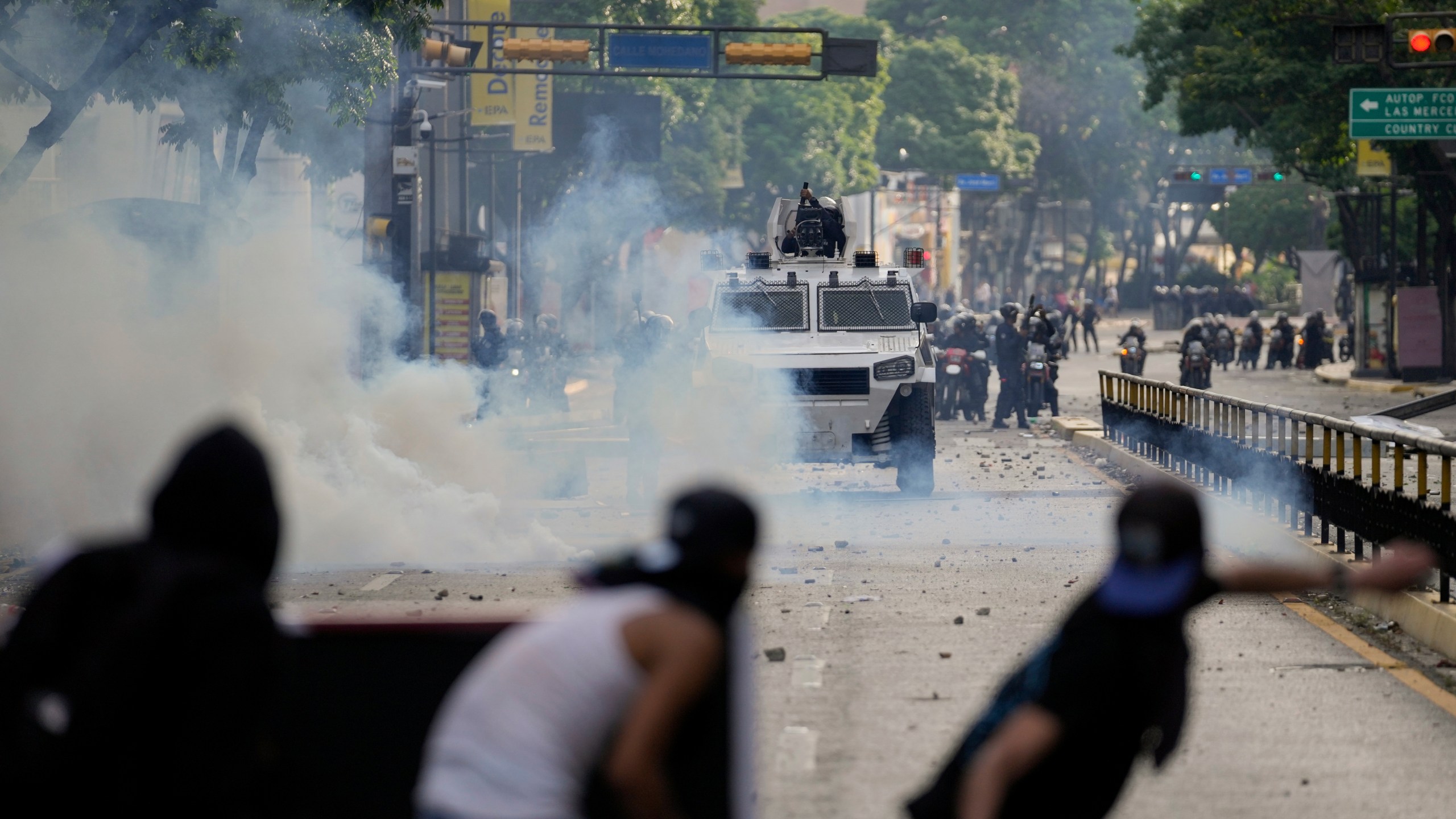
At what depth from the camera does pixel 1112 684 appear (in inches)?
152

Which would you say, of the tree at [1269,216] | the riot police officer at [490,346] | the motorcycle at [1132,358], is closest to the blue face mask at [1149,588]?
the riot police officer at [490,346]

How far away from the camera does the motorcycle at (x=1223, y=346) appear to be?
163 feet

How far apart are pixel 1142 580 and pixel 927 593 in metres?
8.05

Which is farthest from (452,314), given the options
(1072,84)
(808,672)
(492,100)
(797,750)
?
(1072,84)

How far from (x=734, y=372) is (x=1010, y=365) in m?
11.5

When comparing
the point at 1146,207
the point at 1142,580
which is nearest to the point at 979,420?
the point at 1142,580

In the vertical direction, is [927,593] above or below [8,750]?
below

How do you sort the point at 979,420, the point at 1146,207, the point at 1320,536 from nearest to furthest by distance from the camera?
the point at 1320,536 → the point at 979,420 → the point at 1146,207

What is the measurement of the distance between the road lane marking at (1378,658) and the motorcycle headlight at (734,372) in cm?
682

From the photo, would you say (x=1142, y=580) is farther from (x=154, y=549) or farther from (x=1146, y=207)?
(x=1146, y=207)

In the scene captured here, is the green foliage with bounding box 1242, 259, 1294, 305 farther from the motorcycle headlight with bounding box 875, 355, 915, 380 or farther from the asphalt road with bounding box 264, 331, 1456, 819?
the asphalt road with bounding box 264, 331, 1456, 819

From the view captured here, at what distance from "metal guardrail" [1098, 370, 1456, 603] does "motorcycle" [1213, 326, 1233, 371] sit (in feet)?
91.7

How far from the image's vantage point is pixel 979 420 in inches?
1208

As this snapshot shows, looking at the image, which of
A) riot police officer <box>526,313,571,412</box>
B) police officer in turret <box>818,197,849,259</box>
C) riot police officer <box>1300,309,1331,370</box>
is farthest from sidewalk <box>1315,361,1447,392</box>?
police officer in turret <box>818,197,849,259</box>
